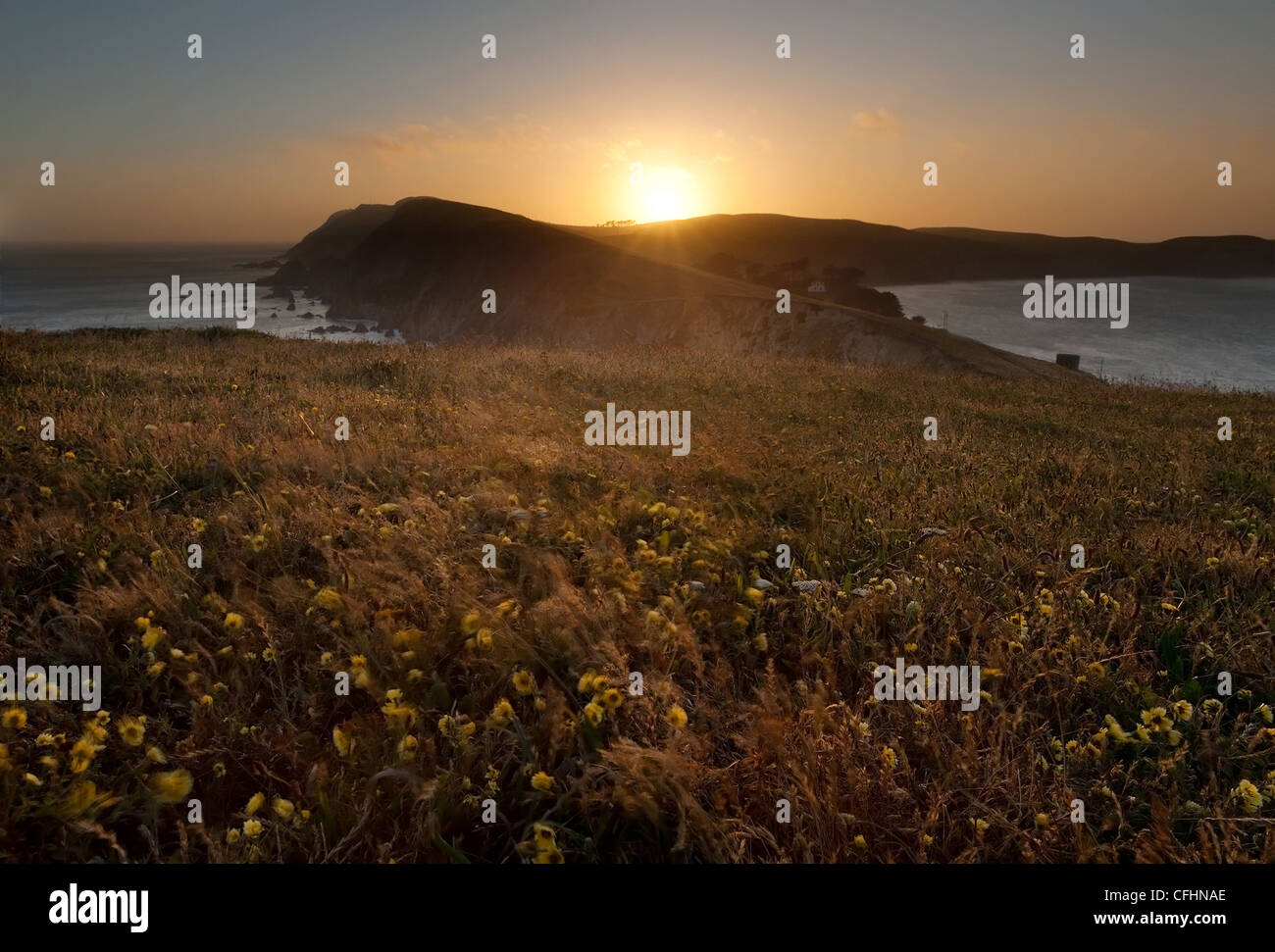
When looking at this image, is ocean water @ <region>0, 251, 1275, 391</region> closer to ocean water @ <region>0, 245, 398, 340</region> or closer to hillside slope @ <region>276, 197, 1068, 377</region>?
ocean water @ <region>0, 245, 398, 340</region>

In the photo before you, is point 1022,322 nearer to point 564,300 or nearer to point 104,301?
point 564,300

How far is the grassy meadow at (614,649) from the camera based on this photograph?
2621 mm

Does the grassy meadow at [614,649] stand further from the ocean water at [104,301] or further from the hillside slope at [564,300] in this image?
the ocean water at [104,301]

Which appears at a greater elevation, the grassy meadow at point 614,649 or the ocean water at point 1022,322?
the ocean water at point 1022,322

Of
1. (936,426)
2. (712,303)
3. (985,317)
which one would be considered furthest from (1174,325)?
(936,426)

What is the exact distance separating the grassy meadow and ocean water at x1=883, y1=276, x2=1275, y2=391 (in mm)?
84494

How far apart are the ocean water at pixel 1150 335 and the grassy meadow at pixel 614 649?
277ft

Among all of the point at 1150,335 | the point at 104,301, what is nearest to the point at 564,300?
the point at 104,301

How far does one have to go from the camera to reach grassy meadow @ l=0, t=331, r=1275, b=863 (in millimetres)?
2621
